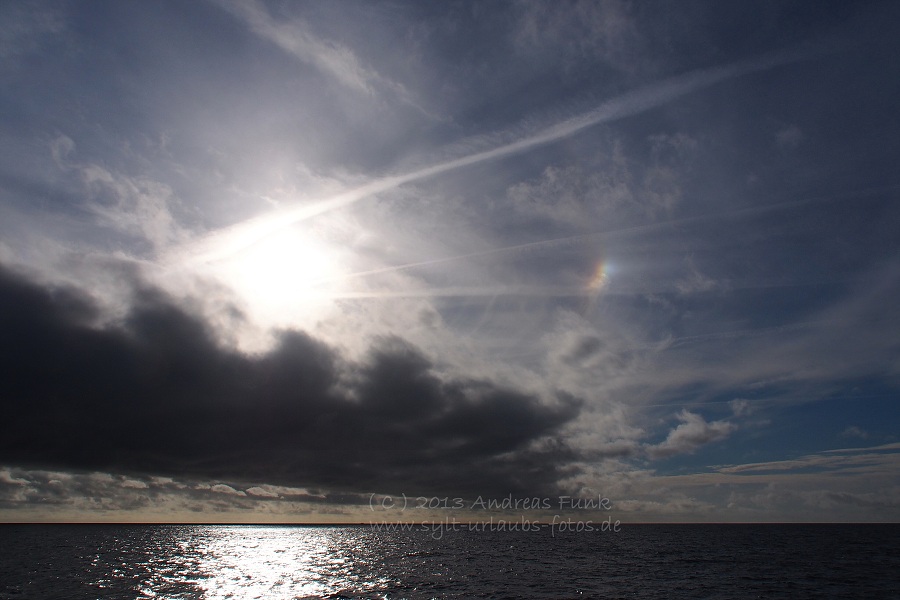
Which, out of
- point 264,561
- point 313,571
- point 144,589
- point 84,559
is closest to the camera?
point 144,589

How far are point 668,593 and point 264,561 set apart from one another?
115619 millimetres

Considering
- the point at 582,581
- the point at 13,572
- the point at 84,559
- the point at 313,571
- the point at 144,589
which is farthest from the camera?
the point at 84,559

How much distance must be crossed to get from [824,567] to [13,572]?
183554 mm

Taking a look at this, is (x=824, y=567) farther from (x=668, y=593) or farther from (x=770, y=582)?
(x=668, y=593)

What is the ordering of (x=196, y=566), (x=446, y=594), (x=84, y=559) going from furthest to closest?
(x=84, y=559) → (x=196, y=566) → (x=446, y=594)

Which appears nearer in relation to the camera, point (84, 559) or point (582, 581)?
point (582, 581)

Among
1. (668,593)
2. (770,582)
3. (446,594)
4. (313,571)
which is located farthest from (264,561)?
(770,582)

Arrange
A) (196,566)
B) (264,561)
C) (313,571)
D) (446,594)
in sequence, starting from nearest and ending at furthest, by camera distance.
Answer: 1. (446,594)
2. (313,571)
3. (196,566)
4. (264,561)

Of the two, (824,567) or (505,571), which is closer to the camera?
(505,571)

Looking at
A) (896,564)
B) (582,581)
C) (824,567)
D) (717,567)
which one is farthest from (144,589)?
(896,564)

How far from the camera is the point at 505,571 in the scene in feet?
348

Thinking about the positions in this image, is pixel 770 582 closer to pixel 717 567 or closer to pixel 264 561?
pixel 717 567

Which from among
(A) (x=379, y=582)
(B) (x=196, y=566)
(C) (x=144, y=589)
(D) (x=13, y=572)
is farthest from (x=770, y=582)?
(D) (x=13, y=572)

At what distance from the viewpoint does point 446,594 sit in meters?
75.6
